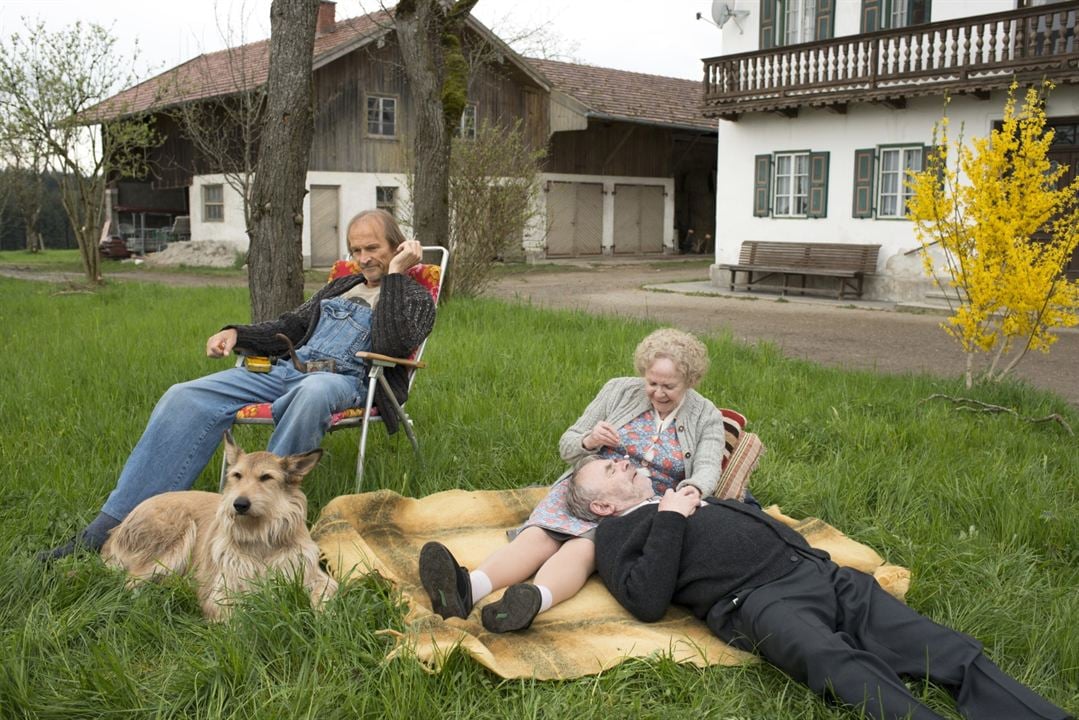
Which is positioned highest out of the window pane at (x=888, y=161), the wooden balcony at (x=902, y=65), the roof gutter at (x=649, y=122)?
the roof gutter at (x=649, y=122)

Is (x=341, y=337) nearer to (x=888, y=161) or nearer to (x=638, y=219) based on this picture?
(x=888, y=161)

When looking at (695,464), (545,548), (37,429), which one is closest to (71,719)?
(545,548)

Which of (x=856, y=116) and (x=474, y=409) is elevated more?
(x=856, y=116)

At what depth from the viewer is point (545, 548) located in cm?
358

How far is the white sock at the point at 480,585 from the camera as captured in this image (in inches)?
132

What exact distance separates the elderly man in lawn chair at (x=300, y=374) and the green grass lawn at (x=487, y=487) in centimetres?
44

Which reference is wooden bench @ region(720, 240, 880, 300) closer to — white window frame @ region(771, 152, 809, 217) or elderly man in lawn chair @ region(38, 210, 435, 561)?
white window frame @ region(771, 152, 809, 217)

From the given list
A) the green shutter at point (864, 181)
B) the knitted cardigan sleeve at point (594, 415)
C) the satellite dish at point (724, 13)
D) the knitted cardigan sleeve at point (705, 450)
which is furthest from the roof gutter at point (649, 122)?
the knitted cardigan sleeve at point (705, 450)

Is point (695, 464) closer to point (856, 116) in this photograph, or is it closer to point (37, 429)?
point (37, 429)

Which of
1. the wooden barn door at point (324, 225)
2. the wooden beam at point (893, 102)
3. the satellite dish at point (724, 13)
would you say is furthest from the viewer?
the wooden barn door at point (324, 225)

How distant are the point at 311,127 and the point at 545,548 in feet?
12.8

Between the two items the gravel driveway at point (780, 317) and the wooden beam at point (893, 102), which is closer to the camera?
the gravel driveway at point (780, 317)

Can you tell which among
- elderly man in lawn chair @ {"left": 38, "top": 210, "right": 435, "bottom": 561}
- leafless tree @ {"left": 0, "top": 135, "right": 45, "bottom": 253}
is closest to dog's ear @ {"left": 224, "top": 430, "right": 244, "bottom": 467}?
elderly man in lawn chair @ {"left": 38, "top": 210, "right": 435, "bottom": 561}

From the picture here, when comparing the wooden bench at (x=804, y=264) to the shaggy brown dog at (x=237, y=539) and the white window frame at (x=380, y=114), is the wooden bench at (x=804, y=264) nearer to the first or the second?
the white window frame at (x=380, y=114)
